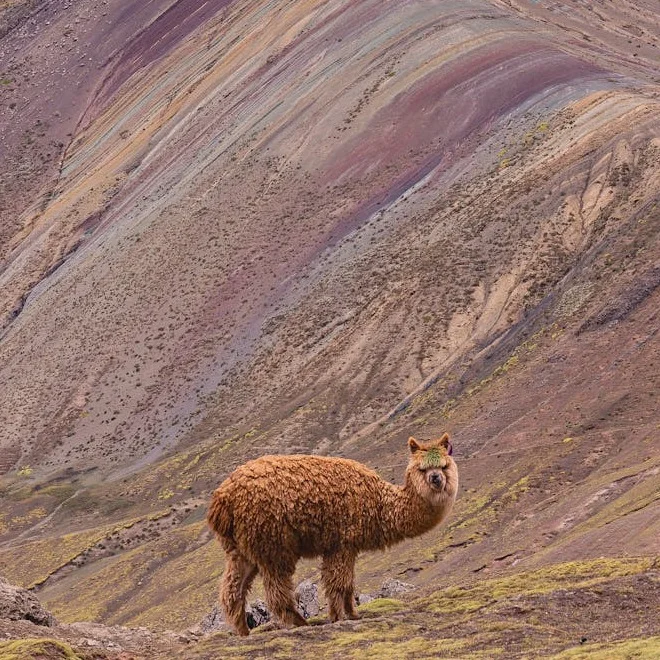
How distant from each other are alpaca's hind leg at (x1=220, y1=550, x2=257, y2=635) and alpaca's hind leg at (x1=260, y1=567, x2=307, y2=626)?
0.35 metres

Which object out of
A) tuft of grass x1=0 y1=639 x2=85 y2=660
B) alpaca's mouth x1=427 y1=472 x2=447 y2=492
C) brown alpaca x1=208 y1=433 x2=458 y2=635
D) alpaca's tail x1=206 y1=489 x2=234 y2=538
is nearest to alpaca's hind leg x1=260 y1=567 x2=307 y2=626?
brown alpaca x1=208 y1=433 x2=458 y2=635

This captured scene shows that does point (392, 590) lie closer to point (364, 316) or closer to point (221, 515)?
point (221, 515)

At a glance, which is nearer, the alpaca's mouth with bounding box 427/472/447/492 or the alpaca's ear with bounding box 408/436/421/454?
the alpaca's mouth with bounding box 427/472/447/492

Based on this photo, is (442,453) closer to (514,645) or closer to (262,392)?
(514,645)

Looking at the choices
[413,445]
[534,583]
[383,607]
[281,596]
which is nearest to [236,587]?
[281,596]

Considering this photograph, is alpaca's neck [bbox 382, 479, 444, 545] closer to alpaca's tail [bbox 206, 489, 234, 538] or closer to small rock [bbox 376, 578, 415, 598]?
alpaca's tail [bbox 206, 489, 234, 538]

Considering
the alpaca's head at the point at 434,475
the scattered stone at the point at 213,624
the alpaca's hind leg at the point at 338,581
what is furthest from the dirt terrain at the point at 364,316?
the scattered stone at the point at 213,624

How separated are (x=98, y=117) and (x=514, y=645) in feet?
374

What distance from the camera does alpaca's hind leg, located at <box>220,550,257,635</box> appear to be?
1853 centimetres

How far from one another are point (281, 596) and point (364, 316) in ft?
167

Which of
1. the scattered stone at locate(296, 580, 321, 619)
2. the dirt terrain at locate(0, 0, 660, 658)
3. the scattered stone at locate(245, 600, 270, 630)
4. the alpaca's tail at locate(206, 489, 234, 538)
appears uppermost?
the alpaca's tail at locate(206, 489, 234, 538)

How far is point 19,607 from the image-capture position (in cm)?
1983

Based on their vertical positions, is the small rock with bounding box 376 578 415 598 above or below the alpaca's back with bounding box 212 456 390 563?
below

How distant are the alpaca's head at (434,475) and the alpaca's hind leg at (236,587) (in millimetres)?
2840
